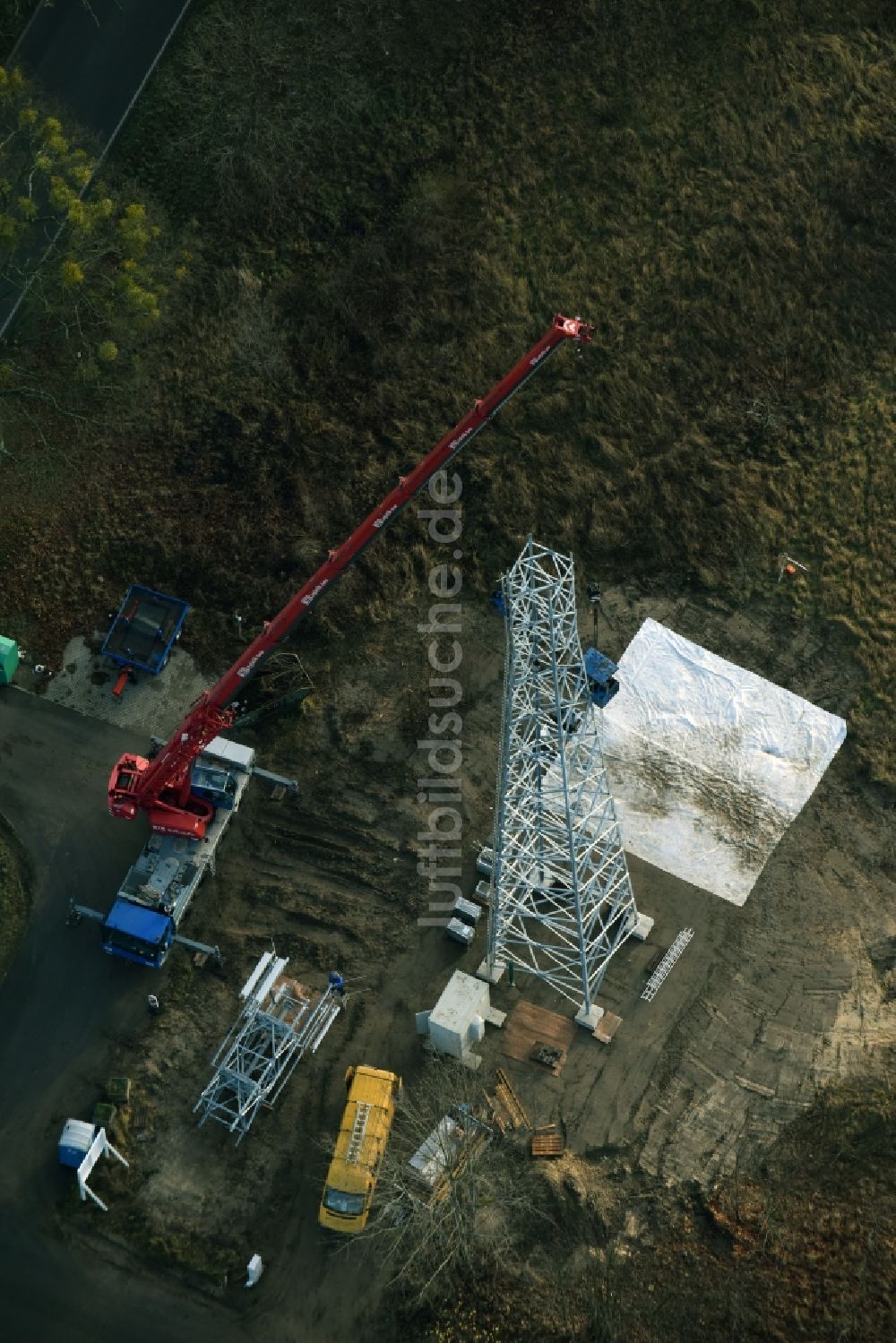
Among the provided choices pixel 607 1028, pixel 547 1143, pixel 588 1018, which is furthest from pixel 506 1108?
pixel 607 1028

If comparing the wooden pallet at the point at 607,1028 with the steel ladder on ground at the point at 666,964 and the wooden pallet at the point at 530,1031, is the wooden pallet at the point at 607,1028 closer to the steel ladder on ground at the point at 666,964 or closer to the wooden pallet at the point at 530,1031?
the wooden pallet at the point at 530,1031

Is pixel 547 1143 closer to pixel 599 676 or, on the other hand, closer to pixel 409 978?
pixel 409 978

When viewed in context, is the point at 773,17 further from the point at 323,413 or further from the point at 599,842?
the point at 599,842

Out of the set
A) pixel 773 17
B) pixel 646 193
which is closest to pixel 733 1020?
pixel 646 193

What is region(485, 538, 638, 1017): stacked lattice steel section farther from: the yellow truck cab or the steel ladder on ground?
the yellow truck cab

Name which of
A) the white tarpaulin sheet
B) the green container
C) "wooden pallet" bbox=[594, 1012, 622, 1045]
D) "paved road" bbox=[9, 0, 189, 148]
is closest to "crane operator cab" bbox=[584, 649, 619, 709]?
the white tarpaulin sheet

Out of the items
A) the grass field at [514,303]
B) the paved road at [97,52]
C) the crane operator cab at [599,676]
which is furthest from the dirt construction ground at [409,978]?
the paved road at [97,52]
